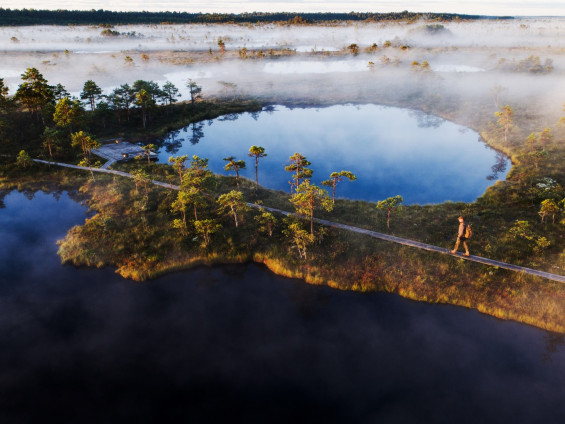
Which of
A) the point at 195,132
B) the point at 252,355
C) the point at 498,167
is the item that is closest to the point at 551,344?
the point at 252,355

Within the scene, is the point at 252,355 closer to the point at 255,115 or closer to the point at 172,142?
the point at 172,142

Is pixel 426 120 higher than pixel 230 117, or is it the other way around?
pixel 230 117

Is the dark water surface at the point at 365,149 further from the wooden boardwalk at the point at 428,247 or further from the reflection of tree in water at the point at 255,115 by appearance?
the wooden boardwalk at the point at 428,247

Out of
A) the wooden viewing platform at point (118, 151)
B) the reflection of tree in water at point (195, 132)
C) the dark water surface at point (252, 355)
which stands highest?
the reflection of tree in water at point (195, 132)

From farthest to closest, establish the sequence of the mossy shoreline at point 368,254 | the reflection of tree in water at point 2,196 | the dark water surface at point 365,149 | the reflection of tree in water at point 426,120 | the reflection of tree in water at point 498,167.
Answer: the reflection of tree in water at point 426,120, the reflection of tree in water at point 498,167, the dark water surface at point 365,149, the reflection of tree in water at point 2,196, the mossy shoreline at point 368,254

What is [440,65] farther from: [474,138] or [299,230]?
[299,230]

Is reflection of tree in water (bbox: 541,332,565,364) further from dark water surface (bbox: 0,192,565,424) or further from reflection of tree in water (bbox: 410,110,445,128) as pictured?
reflection of tree in water (bbox: 410,110,445,128)

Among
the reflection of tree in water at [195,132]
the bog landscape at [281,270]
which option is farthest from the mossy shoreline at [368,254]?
the reflection of tree in water at [195,132]
